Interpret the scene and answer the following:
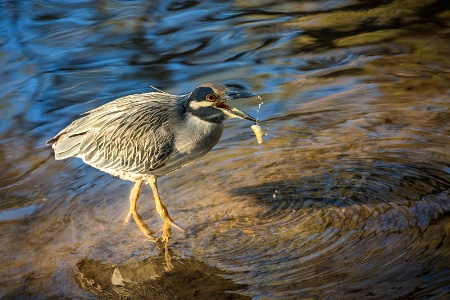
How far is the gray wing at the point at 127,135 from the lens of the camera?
6.49 metres

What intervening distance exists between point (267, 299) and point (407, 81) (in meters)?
4.52

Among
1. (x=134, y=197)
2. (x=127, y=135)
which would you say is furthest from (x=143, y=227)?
(x=127, y=135)

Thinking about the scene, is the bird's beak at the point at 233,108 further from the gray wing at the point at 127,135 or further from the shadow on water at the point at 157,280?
the shadow on water at the point at 157,280

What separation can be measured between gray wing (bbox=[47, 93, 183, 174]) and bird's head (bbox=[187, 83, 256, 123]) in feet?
1.03

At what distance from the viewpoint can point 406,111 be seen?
8.01m

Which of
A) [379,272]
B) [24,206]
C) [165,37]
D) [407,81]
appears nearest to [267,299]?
[379,272]

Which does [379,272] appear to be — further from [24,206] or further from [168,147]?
[24,206]

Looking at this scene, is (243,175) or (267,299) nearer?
(267,299)

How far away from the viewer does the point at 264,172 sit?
7070 mm

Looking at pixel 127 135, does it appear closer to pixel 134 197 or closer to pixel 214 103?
pixel 134 197

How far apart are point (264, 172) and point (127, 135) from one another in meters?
1.37

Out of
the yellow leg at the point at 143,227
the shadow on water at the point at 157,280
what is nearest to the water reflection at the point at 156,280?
the shadow on water at the point at 157,280

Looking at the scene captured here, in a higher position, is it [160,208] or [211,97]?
[211,97]

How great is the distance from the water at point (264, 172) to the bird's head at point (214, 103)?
0.86 m
